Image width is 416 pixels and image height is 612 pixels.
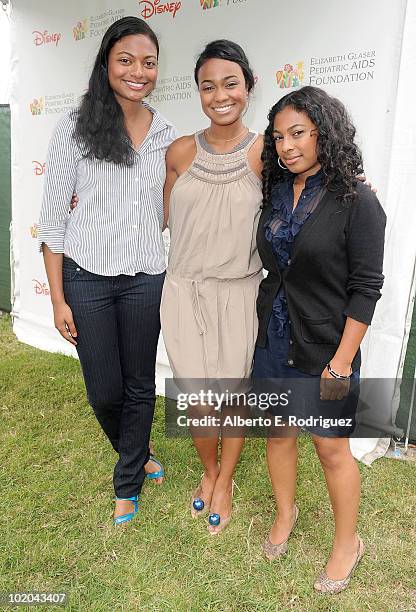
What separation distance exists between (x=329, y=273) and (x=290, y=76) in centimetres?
170

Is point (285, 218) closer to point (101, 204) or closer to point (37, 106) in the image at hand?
point (101, 204)

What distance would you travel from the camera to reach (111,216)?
2053 mm

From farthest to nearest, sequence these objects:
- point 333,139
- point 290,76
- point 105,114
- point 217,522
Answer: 1. point 290,76
2. point 217,522
3. point 105,114
4. point 333,139

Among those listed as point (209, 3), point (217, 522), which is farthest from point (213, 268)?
point (209, 3)

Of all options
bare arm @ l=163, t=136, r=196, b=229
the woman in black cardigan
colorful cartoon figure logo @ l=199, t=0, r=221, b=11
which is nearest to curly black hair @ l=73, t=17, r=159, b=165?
bare arm @ l=163, t=136, r=196, b=229

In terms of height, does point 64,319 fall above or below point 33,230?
below

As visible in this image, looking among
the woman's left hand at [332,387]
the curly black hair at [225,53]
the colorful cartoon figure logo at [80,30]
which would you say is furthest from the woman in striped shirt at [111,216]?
the colorful cartoon figure logo at [80,30]

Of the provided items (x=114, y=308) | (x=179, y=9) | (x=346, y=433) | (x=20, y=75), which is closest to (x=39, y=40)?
(x=20, y=75)

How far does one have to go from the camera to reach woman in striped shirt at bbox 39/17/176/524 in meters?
1.98

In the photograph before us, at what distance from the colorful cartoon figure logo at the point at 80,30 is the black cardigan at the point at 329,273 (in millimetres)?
2787

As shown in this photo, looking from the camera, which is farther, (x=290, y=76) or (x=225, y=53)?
(x=290, y=76)

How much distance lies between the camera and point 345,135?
1679mm

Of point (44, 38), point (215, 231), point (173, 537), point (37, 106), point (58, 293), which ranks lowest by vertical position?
point (173, 537)

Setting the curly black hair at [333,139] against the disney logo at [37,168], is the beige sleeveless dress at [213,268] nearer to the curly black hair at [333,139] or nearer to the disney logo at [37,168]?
the curly black hair at [333,139]
